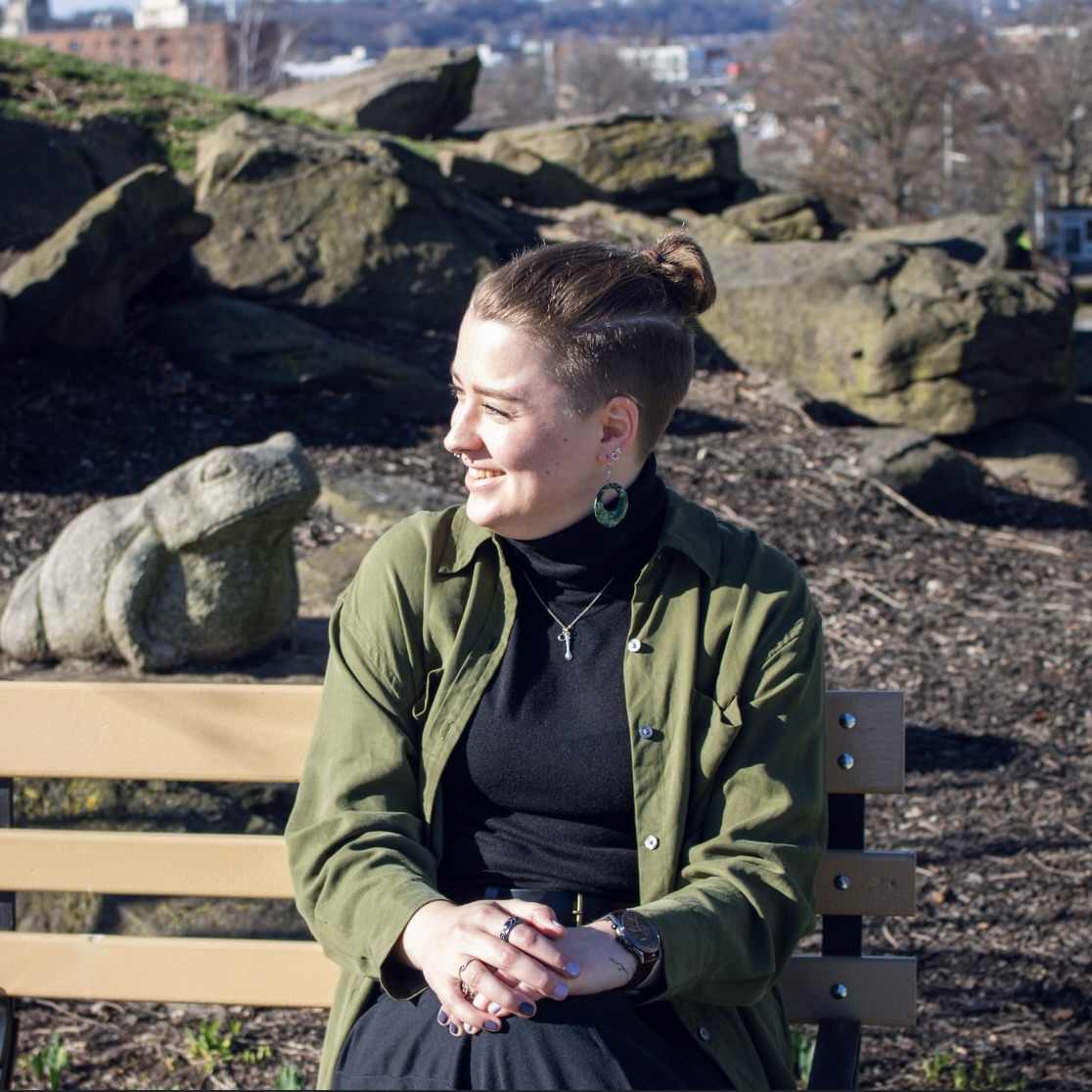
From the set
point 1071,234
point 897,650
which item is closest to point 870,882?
point 897,650

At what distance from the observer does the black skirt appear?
2.03 metres

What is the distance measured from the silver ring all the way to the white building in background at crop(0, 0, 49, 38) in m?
71.0

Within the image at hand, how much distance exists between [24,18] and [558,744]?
77.7 meters

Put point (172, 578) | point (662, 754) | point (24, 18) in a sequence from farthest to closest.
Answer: point (24, 18) → point (172, 578) → point (662, 754)

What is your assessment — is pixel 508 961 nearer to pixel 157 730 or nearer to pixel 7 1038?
pixel 157 730

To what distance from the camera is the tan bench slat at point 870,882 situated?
260 centimetres

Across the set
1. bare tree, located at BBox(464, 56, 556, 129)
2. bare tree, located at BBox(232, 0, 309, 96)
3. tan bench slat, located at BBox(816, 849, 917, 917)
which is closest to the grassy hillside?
tan bench slat, located at BBox(816, 849, 917, 917)

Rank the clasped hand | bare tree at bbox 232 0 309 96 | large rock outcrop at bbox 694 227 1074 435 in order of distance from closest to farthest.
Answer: the clasped hand, large rock outcrop at bbox 694 227 1074 435, bare tree at bbox 232 0 309 96

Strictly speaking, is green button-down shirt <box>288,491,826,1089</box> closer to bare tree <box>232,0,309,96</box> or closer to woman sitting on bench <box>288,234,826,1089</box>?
woman sitting on bench <box>288,234,826,1089</box>

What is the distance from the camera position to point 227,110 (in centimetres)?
1279

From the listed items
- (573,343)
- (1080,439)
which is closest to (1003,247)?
(1080,439)

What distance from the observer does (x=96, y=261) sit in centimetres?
776

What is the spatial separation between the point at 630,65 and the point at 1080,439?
49629 millimetres

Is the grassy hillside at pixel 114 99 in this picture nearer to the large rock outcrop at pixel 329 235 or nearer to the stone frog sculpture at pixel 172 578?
the large rock outcrop at pixel 329 235
